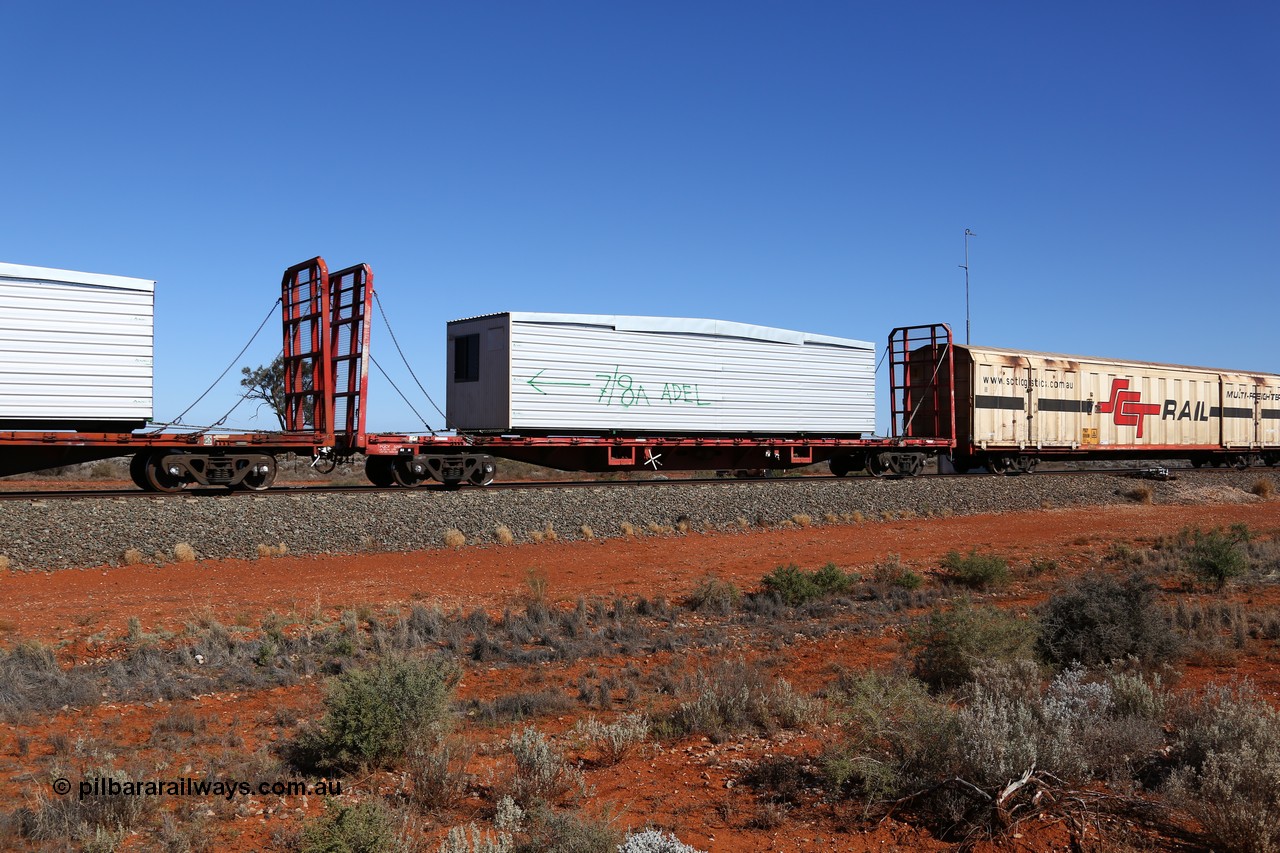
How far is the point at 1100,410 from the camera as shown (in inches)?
1211

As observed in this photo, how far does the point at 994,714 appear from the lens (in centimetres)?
548

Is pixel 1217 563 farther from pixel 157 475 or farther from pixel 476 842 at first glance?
pixel 157 475

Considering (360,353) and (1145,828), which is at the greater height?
(360,353)

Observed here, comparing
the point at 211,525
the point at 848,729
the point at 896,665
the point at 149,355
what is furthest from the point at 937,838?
the point at 149,355

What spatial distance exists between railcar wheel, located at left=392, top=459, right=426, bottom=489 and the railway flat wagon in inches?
648

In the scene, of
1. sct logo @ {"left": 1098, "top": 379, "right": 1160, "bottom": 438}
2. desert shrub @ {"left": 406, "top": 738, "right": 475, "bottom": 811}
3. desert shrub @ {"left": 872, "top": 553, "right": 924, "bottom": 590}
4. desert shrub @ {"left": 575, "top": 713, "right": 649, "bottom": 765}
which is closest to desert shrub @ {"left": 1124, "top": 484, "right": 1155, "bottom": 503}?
sct logo @ {"left": 1098, "top": 379, "right": 1160, "bottom": 438}

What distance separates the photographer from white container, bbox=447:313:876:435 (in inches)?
774

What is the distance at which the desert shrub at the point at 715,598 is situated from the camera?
12.6m

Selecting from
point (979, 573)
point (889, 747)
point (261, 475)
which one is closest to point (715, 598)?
point (979, 573)

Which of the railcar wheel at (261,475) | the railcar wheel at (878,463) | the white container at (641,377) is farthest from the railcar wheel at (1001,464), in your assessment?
the railcar wheel at (261,475)

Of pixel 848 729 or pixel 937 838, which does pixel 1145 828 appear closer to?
pixel 937 838

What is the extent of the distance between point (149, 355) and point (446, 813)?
12609 mm

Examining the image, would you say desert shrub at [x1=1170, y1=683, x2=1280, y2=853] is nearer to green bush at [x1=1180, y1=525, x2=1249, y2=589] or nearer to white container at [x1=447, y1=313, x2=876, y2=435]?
green bush at [x1=1180, y1=525, x2=1249, y2=589]

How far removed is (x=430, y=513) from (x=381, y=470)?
2.79m
